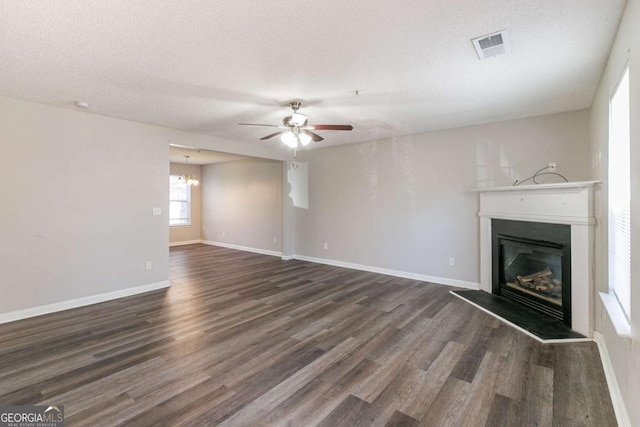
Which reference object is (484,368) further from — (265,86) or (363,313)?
(265,86)

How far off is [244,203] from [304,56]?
6.08 metres

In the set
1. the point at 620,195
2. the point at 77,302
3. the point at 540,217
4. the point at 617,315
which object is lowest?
the point at 77,302

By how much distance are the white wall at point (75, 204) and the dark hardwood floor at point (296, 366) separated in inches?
20.0

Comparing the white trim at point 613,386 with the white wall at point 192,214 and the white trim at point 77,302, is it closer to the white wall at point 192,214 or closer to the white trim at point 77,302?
the white trim at point 77,302

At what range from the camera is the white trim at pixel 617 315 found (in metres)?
1.73

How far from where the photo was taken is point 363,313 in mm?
3596

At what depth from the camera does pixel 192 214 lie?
9.20 meters

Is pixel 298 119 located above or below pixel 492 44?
below

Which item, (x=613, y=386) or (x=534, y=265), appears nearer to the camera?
(x=613, y=386)

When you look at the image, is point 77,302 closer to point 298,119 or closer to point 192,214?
point 298,119

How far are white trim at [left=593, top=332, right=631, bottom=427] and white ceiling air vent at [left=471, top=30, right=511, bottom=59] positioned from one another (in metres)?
2.59

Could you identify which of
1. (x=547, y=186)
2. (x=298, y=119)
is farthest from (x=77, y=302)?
(x=547, y=186)

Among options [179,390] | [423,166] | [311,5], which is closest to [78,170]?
[179,390]

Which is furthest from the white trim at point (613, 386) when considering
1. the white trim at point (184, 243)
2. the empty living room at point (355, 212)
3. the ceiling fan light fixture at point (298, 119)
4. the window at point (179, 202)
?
the window at point (179, 202)
